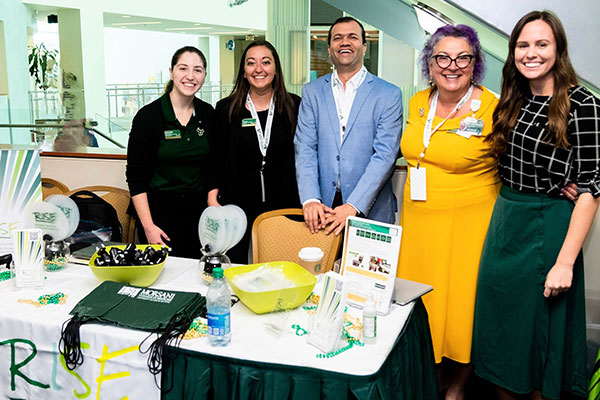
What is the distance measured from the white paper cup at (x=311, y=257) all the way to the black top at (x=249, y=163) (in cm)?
84

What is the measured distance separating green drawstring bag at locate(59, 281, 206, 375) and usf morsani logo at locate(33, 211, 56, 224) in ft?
1.58

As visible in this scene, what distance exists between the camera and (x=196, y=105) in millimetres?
2875

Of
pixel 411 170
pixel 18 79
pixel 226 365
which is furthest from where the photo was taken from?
pixel 18 79

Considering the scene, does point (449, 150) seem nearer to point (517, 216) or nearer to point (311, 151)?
point (517, 216)

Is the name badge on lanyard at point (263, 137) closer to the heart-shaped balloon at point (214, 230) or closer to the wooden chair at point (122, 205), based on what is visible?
the heart-shaped balloon at point (214, 230)

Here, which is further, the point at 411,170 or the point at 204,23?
the point at 204,23

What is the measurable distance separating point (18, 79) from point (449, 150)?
410 inches

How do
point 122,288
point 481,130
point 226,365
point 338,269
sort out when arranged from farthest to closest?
point 481,130, point 338,269, point 122,288, point 226,365

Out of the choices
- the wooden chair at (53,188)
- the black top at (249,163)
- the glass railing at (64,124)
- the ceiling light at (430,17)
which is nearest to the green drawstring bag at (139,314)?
the black top at (249,163)

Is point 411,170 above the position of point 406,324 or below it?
above

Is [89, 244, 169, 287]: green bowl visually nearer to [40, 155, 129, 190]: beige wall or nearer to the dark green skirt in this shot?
the dark green skirt

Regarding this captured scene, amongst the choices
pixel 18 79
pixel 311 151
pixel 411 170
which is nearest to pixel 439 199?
pixel 411 170

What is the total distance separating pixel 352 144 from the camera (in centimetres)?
265

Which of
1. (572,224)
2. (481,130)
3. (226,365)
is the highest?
(481,130)
